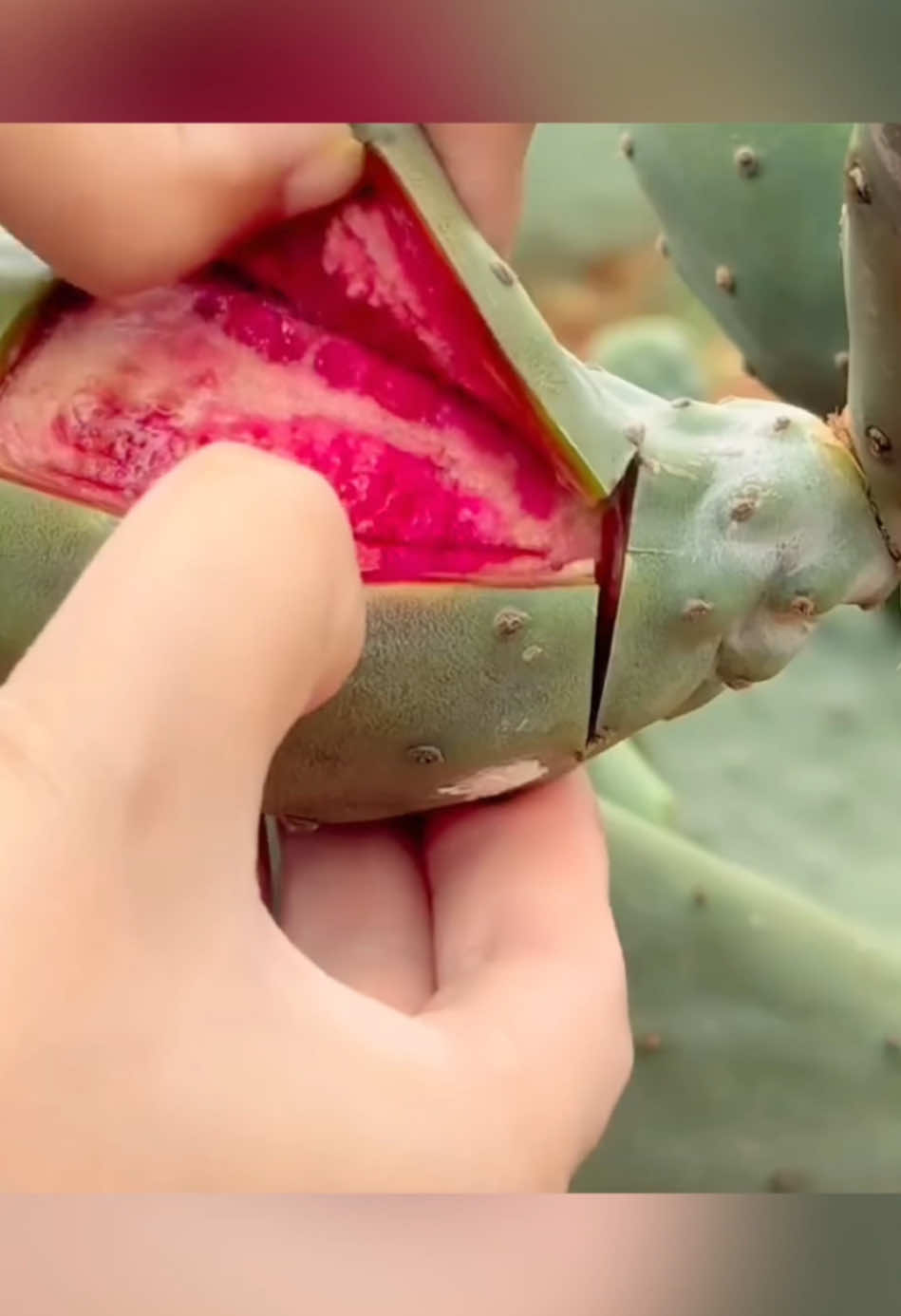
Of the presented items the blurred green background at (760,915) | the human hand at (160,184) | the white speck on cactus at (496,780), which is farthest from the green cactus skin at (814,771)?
the human hand at (160,184)

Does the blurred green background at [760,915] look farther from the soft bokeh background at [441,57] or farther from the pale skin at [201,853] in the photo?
the soft bokeh background at [441,57]

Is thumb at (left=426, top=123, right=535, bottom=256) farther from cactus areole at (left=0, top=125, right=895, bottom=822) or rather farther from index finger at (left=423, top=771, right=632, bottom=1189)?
index finger at (left=423, top=771, right=632, bottom=1189)

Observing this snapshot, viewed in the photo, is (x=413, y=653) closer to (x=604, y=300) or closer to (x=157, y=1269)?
(x=157, y=1269)

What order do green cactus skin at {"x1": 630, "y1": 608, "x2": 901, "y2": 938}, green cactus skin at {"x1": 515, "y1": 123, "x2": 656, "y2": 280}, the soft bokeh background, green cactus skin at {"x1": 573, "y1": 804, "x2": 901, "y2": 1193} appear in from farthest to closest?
green cactus skin at {"x1": 515, "y1": 123, "x2": 656, "y2": 280}
green cactus skin at {"x1": 630, "y1": 608, "x2": 901, "y2": 938}
green cactus skin at {"x1": 573, "y1": 804, "x2": 901, "y2": 1193}
the soft bokeh background

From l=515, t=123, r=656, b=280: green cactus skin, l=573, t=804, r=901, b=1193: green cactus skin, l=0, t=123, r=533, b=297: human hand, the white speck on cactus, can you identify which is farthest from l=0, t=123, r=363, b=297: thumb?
l=515, t=123, r=656, b=280: green cactus skin

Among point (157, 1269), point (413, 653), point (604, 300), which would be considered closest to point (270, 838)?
point (413, 653)

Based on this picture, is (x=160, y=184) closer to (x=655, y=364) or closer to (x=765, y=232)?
(x=765, y=232)
